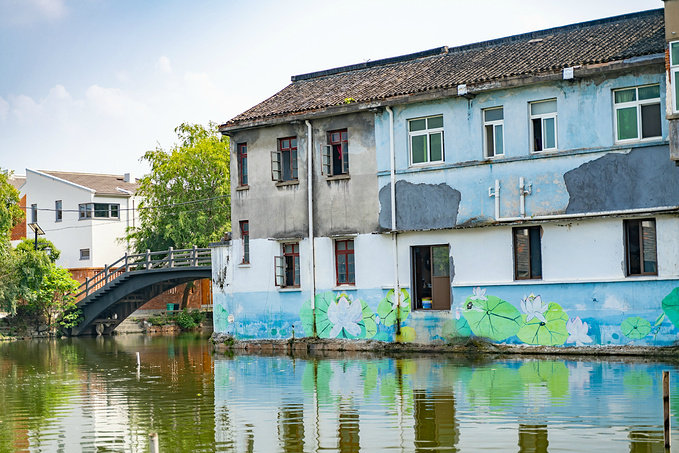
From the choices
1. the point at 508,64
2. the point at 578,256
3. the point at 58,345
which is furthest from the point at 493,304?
the point at 58,345

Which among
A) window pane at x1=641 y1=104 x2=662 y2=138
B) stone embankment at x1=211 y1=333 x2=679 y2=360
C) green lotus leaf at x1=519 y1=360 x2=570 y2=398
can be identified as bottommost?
green lotus leaf at x1=519 y1=360 x2=570 y2=398

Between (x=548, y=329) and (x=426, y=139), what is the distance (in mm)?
6214

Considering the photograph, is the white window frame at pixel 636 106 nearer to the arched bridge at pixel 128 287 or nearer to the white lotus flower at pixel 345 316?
the white lotus flower at pixel 345 316

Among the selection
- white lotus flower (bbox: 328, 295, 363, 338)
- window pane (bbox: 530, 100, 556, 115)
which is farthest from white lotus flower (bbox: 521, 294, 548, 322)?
white lotus flower (bbox: 328, 295, 363, 338)

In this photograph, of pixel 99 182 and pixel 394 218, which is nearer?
pixel 394 218

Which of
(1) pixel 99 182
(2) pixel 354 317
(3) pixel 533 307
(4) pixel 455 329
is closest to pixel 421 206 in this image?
(4) pixel 455 329

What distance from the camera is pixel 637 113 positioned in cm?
2183

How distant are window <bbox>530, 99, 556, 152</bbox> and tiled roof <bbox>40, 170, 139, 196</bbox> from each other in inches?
1514

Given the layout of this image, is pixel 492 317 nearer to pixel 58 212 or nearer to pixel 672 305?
pixel 672 305

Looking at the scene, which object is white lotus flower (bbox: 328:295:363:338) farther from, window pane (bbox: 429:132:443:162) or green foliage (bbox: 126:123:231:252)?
green foliage (bbox: 126:123:231:252)

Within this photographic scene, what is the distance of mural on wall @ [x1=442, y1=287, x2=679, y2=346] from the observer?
2153cm

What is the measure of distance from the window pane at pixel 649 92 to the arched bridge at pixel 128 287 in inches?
824

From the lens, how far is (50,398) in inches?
688

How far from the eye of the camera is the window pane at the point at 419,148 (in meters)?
25.5
